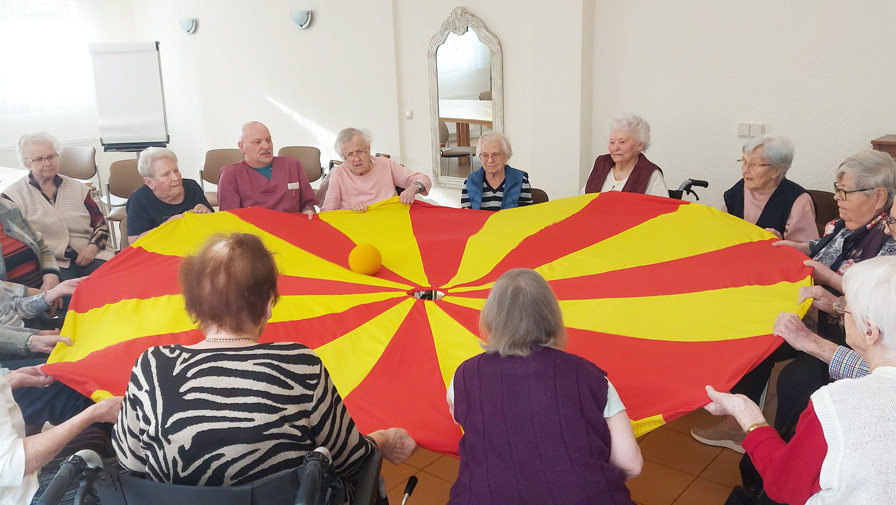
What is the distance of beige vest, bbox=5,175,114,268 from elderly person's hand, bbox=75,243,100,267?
0.05m

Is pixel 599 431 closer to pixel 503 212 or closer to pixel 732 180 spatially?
pixel 503 212

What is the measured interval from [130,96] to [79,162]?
1555 mm

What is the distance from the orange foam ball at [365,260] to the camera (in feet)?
10.3

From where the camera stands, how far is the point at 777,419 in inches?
98.7

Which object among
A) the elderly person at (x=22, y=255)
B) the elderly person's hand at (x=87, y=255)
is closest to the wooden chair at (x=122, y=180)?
the elderly person's hand at (x=87, y=255)

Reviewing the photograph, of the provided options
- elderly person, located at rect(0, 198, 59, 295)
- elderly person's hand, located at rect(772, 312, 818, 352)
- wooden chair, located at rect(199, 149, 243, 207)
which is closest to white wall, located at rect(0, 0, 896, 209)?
wooden chair, located at rect(199, 149, 243, 207)

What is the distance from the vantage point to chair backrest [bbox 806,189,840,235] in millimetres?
3898

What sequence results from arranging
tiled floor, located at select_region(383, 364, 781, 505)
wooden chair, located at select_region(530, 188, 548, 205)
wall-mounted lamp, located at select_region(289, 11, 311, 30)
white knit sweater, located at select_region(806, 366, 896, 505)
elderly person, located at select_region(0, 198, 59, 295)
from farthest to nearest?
1. wall-mounted lamp, located at select_region(289, 11, 311, 30)
2. wooden chair, located at select_region(530, 188, 548, 205)
3. elderly person, located at select_region(0, 198, 59, 295)
4. tiled floor, located at select_region(383, 364, 781, 505)
5. white knit sweater, located at select_region(806, 366, 896, 505)

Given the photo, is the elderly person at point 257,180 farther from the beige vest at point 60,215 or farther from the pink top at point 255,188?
the beige vest at point 60,215

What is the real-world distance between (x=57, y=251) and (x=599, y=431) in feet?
10.9

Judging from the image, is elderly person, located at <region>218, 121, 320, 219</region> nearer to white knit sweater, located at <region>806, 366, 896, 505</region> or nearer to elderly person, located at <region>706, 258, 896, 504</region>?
elderly person, located at <region>706, 258, 896, 504</region>

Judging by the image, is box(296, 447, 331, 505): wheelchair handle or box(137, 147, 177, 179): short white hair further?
box(137, 147, 177, 179): short white hair

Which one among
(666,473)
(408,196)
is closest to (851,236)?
(666,473)

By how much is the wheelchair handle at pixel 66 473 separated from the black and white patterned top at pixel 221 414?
0.41ft
